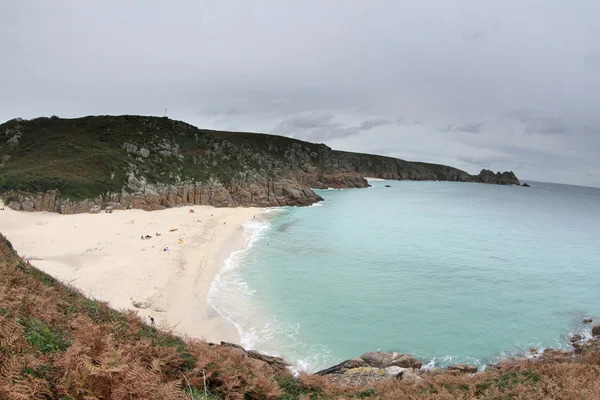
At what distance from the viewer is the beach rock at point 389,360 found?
526 inches

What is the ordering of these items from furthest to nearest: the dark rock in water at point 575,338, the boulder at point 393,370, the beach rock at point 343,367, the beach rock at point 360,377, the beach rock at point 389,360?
the dark rock in water at point 575,338, the beach rock at point 389,360, the beach rock at point 343,367, the boulder at point 393,370, the beach rock at point 360,377

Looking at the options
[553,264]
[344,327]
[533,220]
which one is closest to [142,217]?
[344,327]

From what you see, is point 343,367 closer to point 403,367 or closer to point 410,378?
point 403,367

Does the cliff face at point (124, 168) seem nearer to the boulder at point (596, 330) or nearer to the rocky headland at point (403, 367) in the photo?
the rocky headland at point (403, 367)

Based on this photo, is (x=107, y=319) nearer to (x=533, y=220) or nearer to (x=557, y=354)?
(x=557, y=354)

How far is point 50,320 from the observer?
6953mm

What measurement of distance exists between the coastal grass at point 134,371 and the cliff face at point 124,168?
38793mm

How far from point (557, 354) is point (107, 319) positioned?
1848 cm

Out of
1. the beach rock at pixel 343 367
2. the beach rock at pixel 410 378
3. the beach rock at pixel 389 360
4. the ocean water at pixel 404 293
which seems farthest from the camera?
the ocean water at pixel 404 293

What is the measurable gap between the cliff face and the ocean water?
63.8ft

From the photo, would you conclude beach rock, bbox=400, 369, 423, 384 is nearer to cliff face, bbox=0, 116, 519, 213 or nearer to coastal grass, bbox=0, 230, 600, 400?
coastal grass, bbox=0, 230, 600, 400

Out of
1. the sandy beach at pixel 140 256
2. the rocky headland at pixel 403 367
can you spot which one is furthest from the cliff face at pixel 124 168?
the rocky headland at pixel 403 367

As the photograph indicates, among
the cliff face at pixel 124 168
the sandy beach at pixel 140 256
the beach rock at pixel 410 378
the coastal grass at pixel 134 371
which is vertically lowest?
the sandy beach at pixel 140 256

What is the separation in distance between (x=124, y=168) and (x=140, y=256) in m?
31.3
